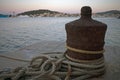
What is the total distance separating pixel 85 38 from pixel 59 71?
70 cm

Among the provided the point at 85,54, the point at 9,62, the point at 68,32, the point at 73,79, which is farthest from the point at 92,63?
the point at 9,62

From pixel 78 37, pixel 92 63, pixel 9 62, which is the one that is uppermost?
pixel 78 37

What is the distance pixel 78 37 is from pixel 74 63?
A: 1.41 ft

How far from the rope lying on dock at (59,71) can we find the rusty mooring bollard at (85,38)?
13cm

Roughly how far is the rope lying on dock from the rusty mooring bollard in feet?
0.44

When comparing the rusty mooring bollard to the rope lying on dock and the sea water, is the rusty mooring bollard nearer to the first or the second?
the rope lying on dock

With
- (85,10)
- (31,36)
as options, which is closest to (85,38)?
(85,10)

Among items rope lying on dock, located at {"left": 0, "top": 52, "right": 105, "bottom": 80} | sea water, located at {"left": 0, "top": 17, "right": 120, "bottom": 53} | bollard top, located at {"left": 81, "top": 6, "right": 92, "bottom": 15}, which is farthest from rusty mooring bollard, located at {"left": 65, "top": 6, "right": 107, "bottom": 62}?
sea water, located at {"left": 0, "top": 17, "right": 120, "bottom": 53}

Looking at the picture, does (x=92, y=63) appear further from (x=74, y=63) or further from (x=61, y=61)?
(x=61, y=61)

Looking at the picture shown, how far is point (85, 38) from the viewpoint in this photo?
324 centimetres

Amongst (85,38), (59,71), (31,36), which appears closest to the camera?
(85,38)

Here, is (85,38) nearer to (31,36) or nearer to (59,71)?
(59,71)

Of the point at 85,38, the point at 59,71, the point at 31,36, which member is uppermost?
the point at 85,38

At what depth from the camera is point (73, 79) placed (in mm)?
3156
